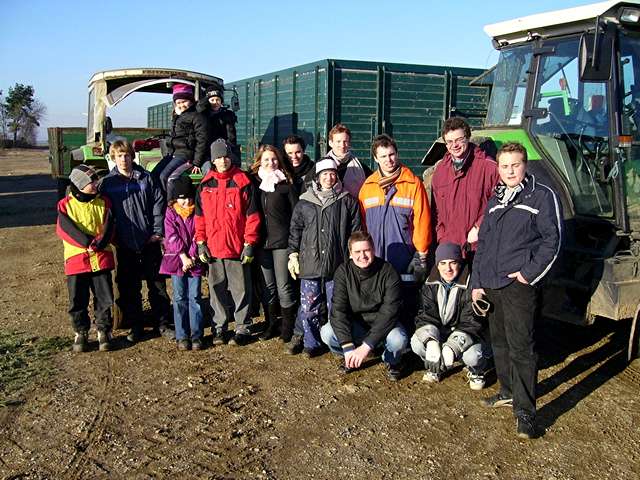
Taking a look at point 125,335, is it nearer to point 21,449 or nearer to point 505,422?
point 21,449

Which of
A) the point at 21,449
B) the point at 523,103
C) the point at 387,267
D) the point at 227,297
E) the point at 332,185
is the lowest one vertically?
the point at 21,449

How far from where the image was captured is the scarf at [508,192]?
3.91 m

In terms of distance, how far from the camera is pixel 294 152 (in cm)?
558

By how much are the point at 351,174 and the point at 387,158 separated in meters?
0.64

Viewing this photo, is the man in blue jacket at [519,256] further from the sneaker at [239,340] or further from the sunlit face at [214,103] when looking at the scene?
the sunlit face at [214,103]

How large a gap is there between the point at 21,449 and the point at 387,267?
8.89ft

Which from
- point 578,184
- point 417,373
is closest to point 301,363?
point 417,373

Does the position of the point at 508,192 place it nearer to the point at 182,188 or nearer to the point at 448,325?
the point at 448,325

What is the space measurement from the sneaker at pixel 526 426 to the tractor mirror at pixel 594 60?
239 cm

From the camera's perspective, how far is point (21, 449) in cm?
378

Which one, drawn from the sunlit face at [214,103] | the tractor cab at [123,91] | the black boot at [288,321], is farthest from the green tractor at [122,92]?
the black boot at [288,321]

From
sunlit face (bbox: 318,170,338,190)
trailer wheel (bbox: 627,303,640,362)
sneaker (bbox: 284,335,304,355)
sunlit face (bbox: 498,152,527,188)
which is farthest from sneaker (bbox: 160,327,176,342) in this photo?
trailer wheel (bbox: 627,303,640,362)

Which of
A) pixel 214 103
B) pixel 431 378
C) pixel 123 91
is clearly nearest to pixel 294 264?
pixel 431 378

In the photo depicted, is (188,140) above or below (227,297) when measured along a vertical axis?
above
